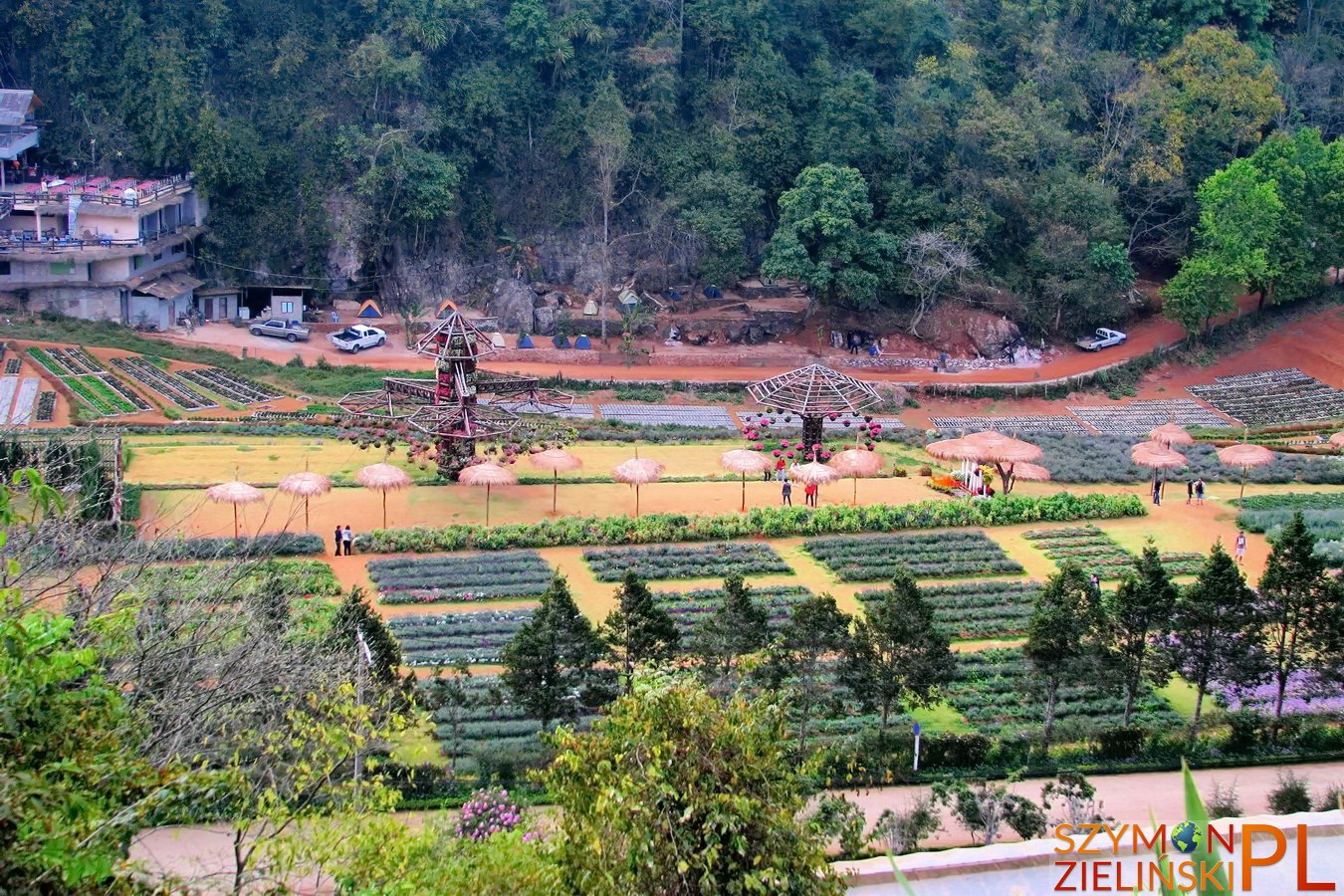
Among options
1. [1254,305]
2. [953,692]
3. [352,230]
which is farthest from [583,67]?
[953,692]

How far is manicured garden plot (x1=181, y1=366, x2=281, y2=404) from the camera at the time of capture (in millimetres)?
52188

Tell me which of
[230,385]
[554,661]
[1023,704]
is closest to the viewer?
[554,661]

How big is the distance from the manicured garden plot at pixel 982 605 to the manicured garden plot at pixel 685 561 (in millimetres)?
3017

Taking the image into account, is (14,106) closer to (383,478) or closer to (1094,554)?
(383,478)

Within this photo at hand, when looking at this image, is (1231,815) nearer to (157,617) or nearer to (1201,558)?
(1201,558)

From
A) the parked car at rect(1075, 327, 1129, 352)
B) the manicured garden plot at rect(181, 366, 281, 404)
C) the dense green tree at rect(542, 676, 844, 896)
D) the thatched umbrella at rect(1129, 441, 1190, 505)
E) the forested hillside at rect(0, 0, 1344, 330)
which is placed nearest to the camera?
the dense green tree at rect(542, 676, 844, 896)

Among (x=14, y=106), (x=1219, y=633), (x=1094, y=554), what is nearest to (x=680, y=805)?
(x=1219, y=633)

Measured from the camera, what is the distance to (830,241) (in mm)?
60469

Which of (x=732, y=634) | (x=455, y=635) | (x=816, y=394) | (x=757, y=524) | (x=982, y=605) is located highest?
(x=816, y=394)

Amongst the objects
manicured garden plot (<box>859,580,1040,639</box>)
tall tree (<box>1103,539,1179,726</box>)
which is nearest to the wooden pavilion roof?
manicured garden plot (<box>859,580,1040,639</box>)

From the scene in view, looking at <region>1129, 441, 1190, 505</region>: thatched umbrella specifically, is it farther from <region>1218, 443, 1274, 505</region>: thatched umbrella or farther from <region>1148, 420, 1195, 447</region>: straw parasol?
<region>1148, 420, 1195, 447</region>: straw parasol

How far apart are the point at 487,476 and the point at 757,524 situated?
7.40 meters

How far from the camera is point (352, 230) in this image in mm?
62438

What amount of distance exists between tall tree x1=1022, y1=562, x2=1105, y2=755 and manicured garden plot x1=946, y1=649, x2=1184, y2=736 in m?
0.40
